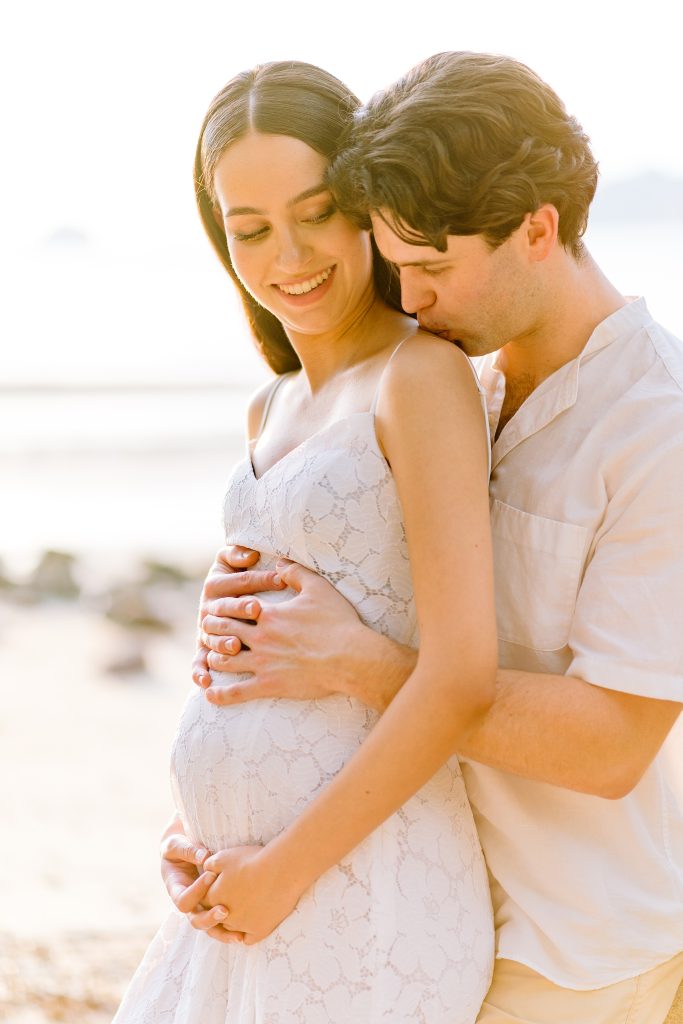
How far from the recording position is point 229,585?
82.0 inches

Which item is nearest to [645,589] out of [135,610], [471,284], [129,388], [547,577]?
[547,577]

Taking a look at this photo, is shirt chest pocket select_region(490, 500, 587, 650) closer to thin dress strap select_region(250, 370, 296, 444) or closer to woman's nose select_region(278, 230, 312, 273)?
→ woman's nose select_region(278, 230, 312, 273)

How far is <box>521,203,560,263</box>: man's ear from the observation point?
1953mm

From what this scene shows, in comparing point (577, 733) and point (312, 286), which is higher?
point (312, 286)

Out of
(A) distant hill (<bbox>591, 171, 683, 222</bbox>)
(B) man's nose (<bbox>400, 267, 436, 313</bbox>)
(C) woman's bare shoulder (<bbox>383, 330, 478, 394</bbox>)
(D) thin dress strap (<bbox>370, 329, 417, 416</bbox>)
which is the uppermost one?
(B) man's nose (<bbox>400, 267, 436, 313</bbox>)

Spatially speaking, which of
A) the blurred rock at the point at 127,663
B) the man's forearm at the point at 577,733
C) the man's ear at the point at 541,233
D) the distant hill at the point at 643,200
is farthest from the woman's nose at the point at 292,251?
the distant hill at the point at 643,200

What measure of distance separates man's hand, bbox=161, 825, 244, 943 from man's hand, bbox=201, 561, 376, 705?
29cm

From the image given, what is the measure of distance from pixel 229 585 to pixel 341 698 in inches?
13.1

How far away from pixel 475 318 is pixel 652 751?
78 cm

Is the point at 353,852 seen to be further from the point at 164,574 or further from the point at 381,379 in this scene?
the point at 164,574

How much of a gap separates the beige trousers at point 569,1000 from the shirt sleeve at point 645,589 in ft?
1.76

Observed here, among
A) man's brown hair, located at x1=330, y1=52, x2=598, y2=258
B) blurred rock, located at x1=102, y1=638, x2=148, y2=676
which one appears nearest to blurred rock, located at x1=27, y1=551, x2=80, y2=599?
blurred rock, located at x1=102, y1=638, x2=148, y2=676

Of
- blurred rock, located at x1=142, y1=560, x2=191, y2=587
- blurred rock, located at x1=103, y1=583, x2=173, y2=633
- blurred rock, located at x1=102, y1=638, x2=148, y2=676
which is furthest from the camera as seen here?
blurred rock, located at x1=142, y1=560, x2=191, y2=587

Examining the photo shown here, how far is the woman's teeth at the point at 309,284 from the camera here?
2.13 m
